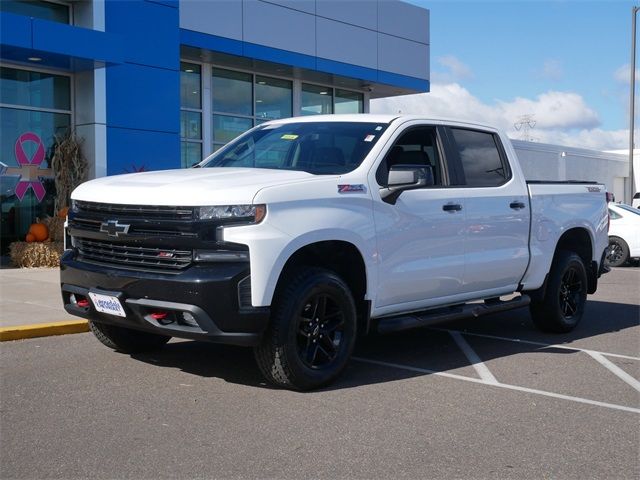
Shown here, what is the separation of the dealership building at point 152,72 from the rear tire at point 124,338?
824cm

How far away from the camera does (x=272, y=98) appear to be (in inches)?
858

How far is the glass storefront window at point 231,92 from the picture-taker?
2042cm

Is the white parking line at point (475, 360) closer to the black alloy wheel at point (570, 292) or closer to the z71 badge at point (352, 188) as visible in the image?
the black alloy wheel at point (570, 292)

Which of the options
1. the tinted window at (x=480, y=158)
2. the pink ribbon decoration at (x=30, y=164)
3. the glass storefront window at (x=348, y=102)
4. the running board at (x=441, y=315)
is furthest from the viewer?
the glass storefront window at (x=348, y=102)

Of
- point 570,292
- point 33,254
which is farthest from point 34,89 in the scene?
point 570,292

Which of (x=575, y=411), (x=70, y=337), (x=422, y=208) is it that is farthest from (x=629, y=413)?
(x=70, y=337)

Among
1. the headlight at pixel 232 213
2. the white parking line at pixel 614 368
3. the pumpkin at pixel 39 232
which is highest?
the headlight at pixel 232 213

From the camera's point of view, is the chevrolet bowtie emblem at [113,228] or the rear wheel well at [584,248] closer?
the chevrolet bowtie emblem at [113,228]

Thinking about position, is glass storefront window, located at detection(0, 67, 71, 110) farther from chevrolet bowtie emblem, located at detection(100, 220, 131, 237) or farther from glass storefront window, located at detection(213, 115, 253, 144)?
chevrolet bowtie emblem, located at detection(100, 220, 131, 237)

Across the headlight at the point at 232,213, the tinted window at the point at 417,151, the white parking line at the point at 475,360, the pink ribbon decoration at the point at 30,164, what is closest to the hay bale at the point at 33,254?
the pink ribbon decoration at the point at 30,164

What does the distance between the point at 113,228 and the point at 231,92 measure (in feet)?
51.0

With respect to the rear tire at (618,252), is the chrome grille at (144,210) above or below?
above

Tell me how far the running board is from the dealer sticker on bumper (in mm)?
2012

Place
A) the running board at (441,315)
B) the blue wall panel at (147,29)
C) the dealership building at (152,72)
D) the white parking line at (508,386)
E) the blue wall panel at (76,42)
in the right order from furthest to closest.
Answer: the blue wall panel at (147,29), the dealership building at (152,72), the blue wall panel at (76,42), the running board at (441,315), the white parking line at (508,386)
